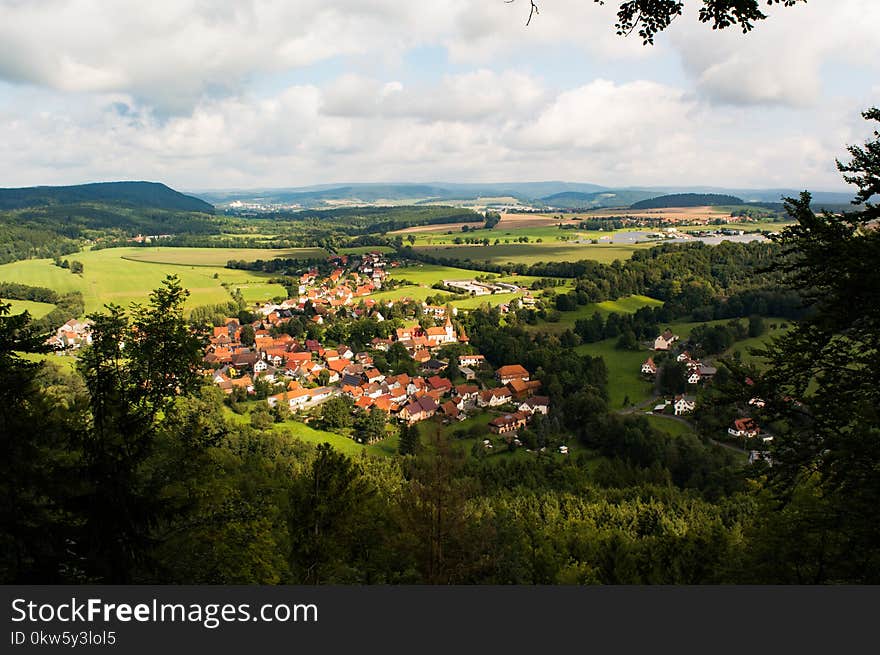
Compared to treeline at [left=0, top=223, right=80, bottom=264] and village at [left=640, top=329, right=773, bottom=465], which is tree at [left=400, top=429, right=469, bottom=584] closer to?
village at [left=640, top=329, right=773, bottom=465]

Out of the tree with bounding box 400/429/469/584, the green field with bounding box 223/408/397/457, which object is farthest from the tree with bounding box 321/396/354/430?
the tree with bounding box 400/429/469/584

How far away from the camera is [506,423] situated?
149 feet

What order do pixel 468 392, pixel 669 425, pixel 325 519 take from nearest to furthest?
pixel 325 519 → pixel 669 425 → pixel 468 392

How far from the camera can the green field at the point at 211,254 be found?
11233cm

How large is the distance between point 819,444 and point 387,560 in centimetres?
1024

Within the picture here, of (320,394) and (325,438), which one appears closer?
(325,438)

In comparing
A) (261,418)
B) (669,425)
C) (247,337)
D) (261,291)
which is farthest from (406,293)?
(669,425)

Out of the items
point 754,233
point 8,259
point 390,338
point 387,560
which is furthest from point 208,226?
point 387,560

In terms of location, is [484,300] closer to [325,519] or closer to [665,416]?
[665,416]

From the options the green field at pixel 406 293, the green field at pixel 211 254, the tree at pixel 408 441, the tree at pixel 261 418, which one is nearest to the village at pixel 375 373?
the tree at pixel 261 418

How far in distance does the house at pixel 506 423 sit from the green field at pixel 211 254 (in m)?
84.1

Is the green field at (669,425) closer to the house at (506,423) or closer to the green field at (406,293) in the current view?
the house at (506,423)

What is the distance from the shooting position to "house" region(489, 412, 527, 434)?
44.7 metres

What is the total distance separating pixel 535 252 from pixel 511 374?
6616cm
